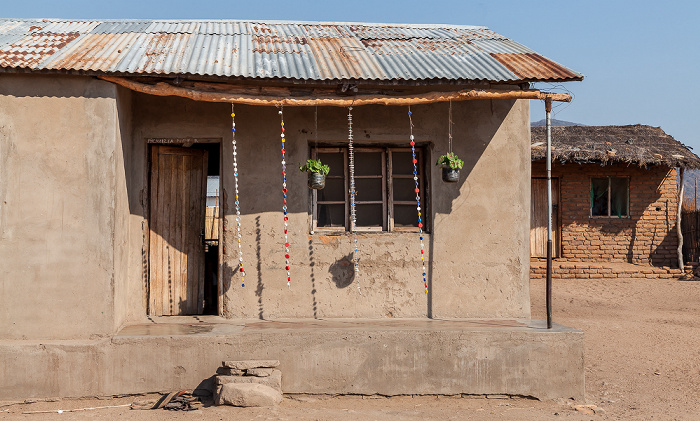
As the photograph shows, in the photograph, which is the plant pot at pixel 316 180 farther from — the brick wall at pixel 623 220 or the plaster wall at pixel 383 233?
the brick wall at pixel 623 220

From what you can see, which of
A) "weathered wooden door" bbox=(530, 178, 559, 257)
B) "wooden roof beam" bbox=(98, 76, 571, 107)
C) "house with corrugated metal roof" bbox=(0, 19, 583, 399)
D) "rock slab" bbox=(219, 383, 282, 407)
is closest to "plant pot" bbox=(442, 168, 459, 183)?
"house with corrugated metal roof" bbox=(0, 19, 583, 399)

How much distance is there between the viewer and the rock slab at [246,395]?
618 cm

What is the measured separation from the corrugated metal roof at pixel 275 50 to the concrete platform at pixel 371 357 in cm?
271

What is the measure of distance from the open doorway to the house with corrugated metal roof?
0.08ft

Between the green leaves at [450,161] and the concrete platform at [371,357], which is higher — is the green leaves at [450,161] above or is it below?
above

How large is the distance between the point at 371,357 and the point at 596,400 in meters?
2.59

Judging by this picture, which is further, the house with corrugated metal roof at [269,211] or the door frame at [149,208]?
the door frame at [149,208]

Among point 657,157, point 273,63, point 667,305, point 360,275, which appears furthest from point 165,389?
point 657,157

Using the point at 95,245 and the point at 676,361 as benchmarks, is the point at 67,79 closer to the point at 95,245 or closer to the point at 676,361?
the point at 95,245

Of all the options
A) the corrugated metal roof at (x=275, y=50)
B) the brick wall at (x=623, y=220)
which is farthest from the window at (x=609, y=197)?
the corrugated metal roof at (x=275, y=50)

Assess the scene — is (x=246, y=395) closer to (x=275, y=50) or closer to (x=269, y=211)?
(x=269, y=211)

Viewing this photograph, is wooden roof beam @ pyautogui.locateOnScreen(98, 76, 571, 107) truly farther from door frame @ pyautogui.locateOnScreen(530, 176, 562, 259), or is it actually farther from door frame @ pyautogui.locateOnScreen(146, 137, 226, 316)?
door frame @ pyautogui.locateOnScreen(530, 176, 562, 259)

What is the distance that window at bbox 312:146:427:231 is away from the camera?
7.66 meters

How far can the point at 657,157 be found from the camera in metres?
15.1
